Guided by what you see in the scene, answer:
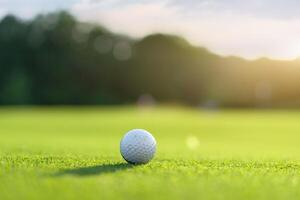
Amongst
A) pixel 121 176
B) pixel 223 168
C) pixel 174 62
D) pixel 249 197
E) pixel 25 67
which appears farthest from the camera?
pixel 174 62

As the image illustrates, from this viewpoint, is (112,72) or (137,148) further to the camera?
(112,72)

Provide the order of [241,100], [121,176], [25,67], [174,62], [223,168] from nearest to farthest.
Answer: [121,176] → [223,168] → [241,100] → [25,67] → [174,62]

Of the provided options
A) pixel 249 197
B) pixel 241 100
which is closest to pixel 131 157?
pixel 249 197

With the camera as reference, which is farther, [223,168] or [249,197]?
[223,168]

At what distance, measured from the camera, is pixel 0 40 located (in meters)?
58.1

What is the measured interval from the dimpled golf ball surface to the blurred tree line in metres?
45.0

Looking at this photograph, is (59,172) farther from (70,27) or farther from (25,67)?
(70,27)

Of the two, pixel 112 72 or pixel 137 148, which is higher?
pixel 112 72

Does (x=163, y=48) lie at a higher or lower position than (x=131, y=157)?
higher

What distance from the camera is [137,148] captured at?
5.71 meters

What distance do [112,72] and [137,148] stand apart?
5656 cm

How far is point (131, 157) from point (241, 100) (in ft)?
157

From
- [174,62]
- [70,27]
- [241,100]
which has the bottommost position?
[241,100]

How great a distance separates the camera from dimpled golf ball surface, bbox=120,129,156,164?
5.71 metres
